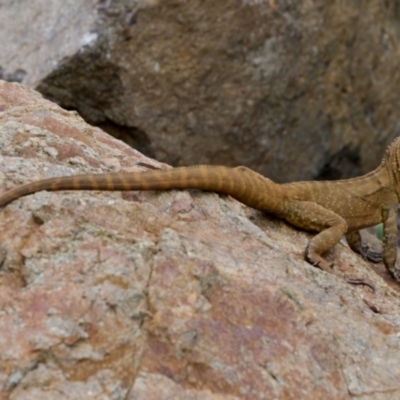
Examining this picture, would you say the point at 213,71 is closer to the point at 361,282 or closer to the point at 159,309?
the point at 361,282

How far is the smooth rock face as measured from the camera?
144 inches

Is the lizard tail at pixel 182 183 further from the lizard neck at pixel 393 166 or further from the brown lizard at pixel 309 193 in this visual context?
the lizard neck at pixel 393 166

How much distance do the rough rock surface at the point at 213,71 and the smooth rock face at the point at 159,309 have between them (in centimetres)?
345

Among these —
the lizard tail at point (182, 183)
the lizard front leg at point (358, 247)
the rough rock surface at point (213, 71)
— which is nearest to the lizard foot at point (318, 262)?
the lizard tail at point (182, 183)

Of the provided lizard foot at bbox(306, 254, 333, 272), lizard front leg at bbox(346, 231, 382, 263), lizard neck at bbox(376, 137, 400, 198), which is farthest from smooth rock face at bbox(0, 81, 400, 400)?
lizard neck at bbox(376, 137, 400, 198)

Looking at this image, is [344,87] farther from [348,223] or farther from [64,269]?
[64,269]

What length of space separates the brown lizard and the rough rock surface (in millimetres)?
2433

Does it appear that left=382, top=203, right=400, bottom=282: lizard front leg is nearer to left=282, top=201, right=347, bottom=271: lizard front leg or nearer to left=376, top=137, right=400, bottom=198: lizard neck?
left=376, top=137, right=400, bottom=198: lizard neck

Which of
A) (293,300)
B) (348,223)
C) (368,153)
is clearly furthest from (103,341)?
(368,153)

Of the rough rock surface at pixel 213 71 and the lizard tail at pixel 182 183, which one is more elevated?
the lizard tail at pixel 182 183

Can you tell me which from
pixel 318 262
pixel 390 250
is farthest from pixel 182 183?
pixel 390 250

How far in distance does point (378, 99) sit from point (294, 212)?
15.7 ft

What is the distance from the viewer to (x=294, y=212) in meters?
5.74

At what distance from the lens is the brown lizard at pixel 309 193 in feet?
15.0
